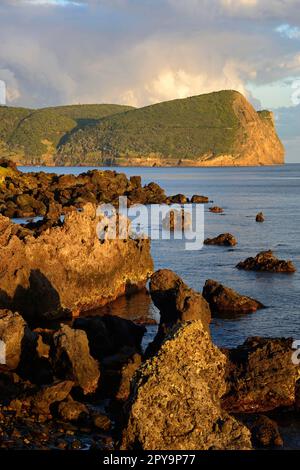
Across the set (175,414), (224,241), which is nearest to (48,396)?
(175,414)

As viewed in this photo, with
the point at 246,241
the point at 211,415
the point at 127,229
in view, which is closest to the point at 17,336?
the point at 211,415

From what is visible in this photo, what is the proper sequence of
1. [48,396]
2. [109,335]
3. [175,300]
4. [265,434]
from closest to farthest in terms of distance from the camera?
[265,434]
[48,396]
[109,335]
[175,300]

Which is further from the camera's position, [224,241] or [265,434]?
[224,241]

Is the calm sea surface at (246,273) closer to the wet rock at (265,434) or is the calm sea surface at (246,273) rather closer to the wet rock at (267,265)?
the wet rock at (267,265)

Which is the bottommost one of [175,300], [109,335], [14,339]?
[109,335]

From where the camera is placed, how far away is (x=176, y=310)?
1313 inches

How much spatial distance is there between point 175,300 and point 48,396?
471 inches

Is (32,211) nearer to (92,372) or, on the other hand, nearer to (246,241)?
(246,241)

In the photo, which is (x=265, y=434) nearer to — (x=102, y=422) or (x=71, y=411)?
(x=102, y=422)

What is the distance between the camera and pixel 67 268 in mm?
41688

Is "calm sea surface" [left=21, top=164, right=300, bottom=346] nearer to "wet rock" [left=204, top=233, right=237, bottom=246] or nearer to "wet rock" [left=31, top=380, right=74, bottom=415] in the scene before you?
"wet rock" [left=204, top=233, right=237, bottom=246]

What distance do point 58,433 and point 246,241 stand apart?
5674 centimetres

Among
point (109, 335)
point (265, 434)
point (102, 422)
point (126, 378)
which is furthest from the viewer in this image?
point (109, 335)

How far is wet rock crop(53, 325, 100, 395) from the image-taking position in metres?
25.6
